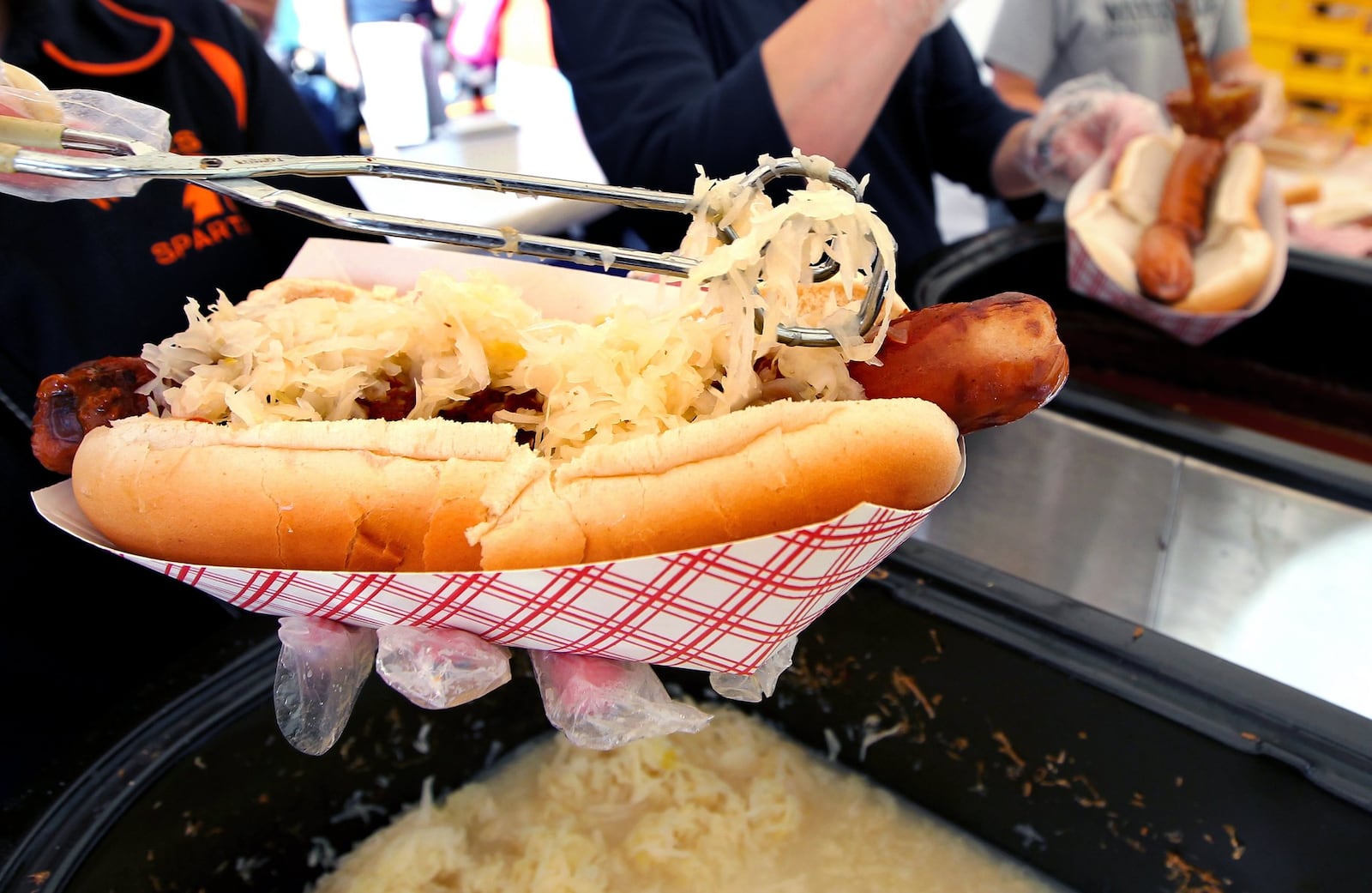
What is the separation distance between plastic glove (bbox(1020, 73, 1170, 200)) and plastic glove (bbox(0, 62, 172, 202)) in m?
3.47

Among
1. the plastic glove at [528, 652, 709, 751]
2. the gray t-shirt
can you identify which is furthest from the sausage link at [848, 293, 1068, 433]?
the gray t-shirt

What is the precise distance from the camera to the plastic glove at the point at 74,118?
1038 mm

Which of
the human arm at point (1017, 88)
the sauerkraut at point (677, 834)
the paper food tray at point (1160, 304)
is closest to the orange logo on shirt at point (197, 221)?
the sauerkraut at point (677, 834)

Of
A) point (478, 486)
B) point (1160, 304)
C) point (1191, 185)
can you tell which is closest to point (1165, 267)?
point (1160, 304)

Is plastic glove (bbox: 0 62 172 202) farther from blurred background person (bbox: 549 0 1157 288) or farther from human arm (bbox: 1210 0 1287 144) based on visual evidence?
human arm (bbox: 1210 0 1287 144)

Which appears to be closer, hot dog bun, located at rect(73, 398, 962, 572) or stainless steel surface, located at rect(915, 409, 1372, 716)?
hot dog bun, located at rect(73, 398, 962, 572)

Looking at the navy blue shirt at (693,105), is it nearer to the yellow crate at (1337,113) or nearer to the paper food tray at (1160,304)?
the paper food tray at (1160,304)

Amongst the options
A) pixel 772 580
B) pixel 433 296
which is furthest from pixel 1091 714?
pixel 433 296

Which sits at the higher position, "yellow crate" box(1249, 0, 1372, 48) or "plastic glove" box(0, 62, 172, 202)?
"plastic glove" box(0, 62, 172, 202)

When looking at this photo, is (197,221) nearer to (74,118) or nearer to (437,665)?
(74,118)

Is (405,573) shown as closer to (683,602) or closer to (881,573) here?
(683,602)

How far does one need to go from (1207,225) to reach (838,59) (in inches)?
73.9

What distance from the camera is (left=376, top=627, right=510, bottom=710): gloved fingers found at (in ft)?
3.30

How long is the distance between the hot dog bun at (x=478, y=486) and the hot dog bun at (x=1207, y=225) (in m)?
2.40
